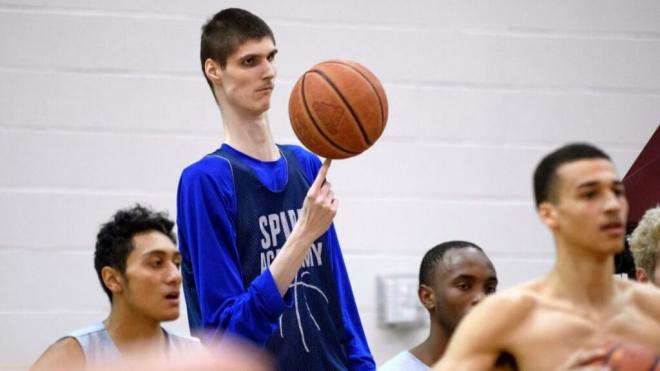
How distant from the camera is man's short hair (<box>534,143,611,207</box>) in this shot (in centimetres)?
339

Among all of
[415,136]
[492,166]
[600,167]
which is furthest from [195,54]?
[600,167]

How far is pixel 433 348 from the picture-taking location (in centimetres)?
492

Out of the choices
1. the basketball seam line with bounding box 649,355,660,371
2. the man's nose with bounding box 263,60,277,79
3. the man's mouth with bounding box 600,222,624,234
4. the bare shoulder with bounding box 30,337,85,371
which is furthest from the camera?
the man's nose with bounding box 263,60,277,79

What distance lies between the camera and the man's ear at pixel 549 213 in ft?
11.0

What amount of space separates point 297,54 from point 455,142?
90cm

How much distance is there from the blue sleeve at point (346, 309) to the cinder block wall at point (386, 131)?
178 centimetres

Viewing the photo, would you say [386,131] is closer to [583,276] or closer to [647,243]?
[647,243]

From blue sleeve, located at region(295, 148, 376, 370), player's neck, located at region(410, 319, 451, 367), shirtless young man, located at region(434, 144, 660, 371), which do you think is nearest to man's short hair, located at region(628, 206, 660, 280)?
player's neck, located at region(410, 319, 451, 367)

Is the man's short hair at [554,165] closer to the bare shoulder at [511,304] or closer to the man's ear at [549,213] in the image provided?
the man's ear at [549,213]

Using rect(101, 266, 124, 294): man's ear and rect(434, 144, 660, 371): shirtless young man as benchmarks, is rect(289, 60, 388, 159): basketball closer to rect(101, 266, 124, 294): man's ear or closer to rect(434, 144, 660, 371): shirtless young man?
rect(101, 266, 124, 294): man's ear

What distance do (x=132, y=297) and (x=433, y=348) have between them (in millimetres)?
1133

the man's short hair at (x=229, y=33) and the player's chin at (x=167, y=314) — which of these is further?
the man's short hair at (x=229, y=33)

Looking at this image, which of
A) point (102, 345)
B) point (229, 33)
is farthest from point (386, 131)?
point (102, 345)

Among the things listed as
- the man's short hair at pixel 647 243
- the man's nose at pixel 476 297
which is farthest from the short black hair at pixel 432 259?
the man's short hair at pixel 647 243
